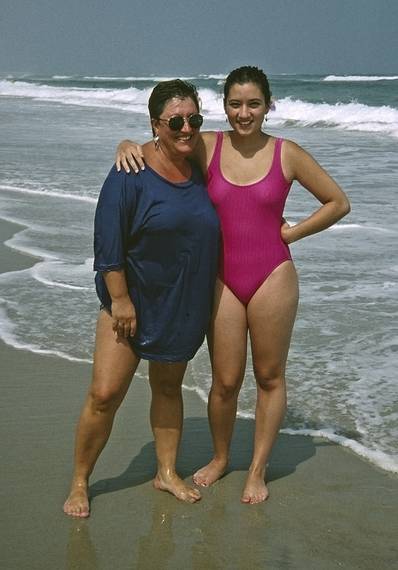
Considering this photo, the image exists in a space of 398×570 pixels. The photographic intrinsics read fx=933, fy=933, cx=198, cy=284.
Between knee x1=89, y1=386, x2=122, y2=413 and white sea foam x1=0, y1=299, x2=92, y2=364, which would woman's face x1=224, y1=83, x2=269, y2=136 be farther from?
white sea foam x1=0, y1=299, x2=92, y2=364

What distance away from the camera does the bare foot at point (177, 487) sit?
386cm

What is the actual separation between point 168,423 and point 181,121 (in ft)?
4.26

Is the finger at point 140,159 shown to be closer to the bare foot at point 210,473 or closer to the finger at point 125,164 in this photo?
the finger at point 125,164

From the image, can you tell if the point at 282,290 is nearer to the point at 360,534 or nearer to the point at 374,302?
the point at 360,534

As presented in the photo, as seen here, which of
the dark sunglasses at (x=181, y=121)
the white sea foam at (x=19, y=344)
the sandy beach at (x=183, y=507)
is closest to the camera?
the sandy beach at (x=183, y=507)

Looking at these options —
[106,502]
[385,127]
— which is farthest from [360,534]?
[385,127]

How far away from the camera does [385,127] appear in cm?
2398

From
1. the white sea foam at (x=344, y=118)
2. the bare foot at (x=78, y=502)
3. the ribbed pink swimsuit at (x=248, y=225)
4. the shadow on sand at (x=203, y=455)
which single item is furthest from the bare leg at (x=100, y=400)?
the white sea foam at (x=344, y=118)

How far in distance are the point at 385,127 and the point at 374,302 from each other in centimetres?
1813

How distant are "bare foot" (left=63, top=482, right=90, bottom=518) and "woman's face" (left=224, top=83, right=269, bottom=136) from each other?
157 centimetres

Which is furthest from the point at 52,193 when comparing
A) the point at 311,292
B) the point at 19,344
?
the point at 19,344

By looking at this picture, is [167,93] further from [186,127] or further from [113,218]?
[113,218]

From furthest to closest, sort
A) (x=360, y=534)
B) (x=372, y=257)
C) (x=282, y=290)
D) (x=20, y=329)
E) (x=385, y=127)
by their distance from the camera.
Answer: (x=385, y=127), (x=372, y=257), (x=20, y=329), (x=282, y=290), (x=360, y=534)

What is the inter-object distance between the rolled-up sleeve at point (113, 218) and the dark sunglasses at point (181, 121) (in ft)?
0.87
